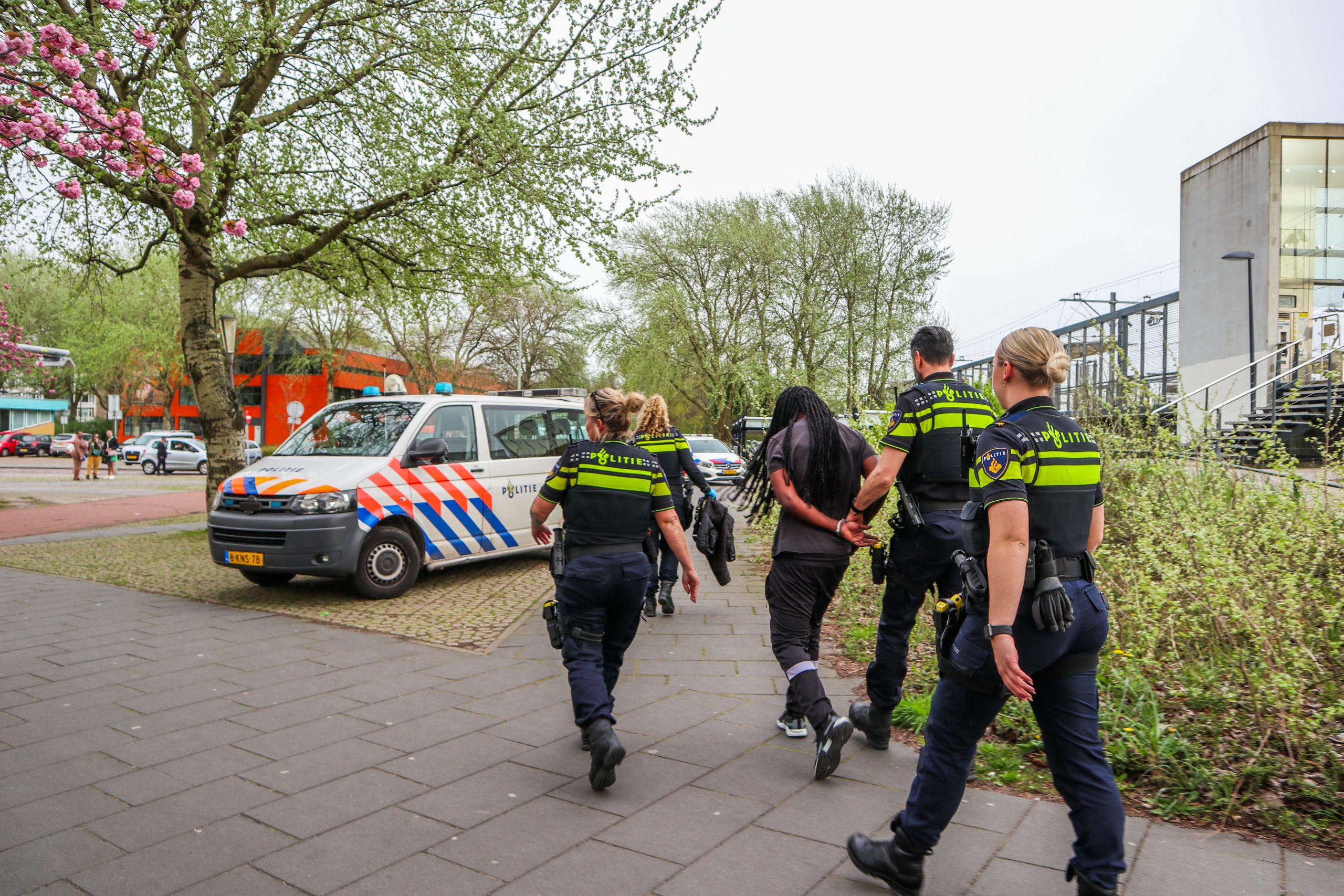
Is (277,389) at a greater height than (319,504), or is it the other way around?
(277,389)

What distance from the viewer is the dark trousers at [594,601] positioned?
3.81 meters

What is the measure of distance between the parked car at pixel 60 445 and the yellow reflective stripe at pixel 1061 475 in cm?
5681

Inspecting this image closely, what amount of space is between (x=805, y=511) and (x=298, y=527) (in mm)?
5249

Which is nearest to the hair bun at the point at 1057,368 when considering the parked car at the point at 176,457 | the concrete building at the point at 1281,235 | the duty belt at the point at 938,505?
the duty belt at the point at 938,505

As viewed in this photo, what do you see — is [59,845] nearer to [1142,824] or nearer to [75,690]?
[75,690]

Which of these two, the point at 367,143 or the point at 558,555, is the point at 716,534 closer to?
the point at 558,555

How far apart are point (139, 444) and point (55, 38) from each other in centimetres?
3997

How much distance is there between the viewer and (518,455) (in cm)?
945

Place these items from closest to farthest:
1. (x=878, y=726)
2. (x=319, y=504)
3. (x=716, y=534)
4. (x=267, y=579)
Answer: (x=878, y=726) < (x=716, y=534) < (x=319, y=504) < (x=267, y=579)

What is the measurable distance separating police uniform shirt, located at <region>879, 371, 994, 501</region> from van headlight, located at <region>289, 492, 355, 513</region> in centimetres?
540

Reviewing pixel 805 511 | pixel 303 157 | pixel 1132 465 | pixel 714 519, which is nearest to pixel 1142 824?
pixel 805 511

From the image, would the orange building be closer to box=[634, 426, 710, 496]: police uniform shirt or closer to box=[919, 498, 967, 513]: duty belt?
box=[634, 426, 710, 496]: police uniform shirt

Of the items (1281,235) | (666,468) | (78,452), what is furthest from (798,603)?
(78,452)

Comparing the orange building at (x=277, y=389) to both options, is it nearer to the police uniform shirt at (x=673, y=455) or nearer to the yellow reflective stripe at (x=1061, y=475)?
the police uniform shirt at (x=673, y=455)
